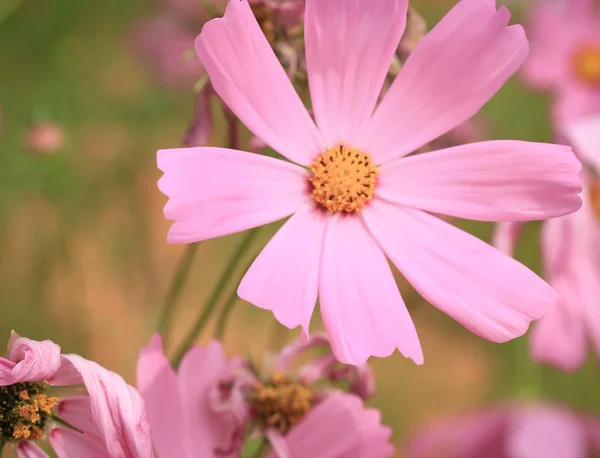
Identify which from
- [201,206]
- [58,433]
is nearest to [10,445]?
[58,433]

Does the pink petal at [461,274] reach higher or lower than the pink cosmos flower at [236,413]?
higher

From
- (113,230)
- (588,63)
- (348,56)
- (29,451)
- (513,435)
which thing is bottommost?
(29,451)

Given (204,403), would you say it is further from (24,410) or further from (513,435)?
(513,435)

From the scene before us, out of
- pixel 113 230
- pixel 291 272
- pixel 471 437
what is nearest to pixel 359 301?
pixel 291 272

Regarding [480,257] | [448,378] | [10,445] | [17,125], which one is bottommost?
[10,445]

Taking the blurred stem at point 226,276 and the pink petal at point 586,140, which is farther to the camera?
the pink petal at point 586,140

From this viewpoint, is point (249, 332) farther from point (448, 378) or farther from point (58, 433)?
point (58, 433)

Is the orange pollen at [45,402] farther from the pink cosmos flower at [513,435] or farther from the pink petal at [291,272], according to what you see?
the pink cosmos flower at [513,435]

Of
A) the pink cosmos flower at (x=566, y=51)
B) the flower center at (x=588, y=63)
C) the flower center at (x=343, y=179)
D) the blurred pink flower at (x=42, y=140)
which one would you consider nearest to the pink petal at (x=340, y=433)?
the flower center at (x=343, y=179)
